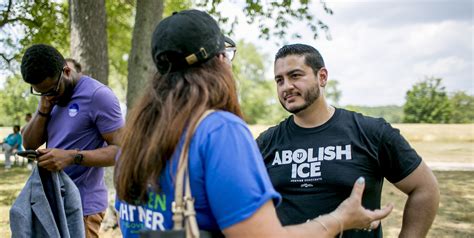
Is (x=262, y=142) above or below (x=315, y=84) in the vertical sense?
below

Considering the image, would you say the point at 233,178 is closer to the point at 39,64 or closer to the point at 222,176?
the point at 222,176

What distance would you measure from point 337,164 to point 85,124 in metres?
1.64

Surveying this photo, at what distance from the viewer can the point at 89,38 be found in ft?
20.6

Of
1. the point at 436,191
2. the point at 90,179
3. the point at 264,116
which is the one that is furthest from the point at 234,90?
the point at 264,116

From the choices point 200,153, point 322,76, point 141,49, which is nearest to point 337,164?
point 322,76

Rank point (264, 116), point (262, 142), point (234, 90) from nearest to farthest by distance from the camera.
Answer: point (234, 90) < point (262, 142) < point (264, 116)

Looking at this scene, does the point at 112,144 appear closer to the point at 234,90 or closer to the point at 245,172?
the point at 234,90

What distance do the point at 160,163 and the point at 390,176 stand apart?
163 centimetres

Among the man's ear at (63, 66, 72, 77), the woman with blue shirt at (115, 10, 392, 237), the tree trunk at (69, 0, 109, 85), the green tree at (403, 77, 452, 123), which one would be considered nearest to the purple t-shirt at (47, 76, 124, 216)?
the man's ear at (63, 66, 72, 77)

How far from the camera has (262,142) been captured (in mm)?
2811

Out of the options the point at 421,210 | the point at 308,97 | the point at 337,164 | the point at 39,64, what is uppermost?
the point at 39,64

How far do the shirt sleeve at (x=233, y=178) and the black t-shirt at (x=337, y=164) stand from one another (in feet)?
4.35

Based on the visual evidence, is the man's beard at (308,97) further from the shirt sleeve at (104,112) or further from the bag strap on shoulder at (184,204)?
the bag strap on shoulder at (184,204)

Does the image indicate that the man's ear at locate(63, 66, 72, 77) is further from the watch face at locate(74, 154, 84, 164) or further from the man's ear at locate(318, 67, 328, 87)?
the man's ear at locate(318, 67, 328, 87)
